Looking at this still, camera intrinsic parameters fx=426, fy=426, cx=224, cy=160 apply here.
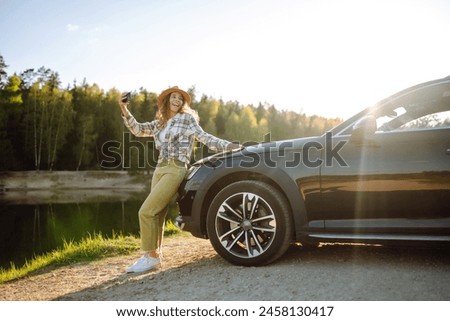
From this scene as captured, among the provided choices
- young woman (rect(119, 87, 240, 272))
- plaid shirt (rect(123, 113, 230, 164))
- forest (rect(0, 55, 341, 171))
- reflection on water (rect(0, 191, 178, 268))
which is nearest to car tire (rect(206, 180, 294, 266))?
young woman (rect(119, 87, 240, 272))

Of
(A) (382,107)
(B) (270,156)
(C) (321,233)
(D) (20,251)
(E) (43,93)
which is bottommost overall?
(D) (20,251)

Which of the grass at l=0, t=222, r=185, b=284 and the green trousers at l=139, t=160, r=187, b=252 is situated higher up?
the green trousers at l=139, t=160, r=187, b=252

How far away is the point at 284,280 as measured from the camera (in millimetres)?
3596

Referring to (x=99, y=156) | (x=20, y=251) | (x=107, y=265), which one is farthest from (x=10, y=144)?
(x=107, y=265)

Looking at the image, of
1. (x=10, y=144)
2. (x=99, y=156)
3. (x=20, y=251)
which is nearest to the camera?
(x=20, y=251)

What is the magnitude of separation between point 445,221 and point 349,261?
950 mm

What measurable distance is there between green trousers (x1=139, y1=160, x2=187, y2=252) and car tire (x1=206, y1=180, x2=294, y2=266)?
61 cm

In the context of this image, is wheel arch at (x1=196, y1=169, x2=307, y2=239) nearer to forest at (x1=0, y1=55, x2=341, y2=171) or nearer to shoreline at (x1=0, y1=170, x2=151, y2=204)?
forest at (x1=0, y1=55, x2=341, y2=171)

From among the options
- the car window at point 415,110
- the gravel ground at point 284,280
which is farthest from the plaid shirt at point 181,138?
the car window at point 415,110

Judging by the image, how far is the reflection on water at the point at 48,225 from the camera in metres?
10.7

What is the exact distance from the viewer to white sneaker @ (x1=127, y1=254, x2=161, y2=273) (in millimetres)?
4457

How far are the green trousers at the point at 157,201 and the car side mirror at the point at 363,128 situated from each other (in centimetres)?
179

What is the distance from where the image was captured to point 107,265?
5152 millimetres
